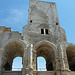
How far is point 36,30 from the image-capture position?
14750 mm

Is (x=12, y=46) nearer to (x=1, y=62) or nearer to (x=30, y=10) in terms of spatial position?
(x=1, y=62)

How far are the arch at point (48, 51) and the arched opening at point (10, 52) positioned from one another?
261 cm

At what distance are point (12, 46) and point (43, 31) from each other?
4.90 m

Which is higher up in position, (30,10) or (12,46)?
(30,10)

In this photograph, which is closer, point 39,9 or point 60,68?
point 60,68

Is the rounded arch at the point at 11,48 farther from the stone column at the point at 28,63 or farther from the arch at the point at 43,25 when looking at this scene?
the arch at the point at 43,25

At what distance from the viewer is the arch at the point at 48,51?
13289 millimetres

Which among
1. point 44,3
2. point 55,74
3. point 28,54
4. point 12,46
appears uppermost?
point 44,3

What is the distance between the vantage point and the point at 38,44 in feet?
43.3

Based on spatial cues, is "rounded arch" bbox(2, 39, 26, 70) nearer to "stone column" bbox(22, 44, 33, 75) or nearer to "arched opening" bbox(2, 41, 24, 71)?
"arched opening" bbox(2, 41, 24, 71)

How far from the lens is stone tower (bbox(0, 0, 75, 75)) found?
457 inches

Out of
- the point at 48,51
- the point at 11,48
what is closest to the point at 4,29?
the point at 11,48

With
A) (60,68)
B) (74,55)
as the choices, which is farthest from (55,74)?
(74,55)

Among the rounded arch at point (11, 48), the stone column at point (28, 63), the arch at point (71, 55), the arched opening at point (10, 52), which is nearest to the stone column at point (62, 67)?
the arch at point (71, 55)
